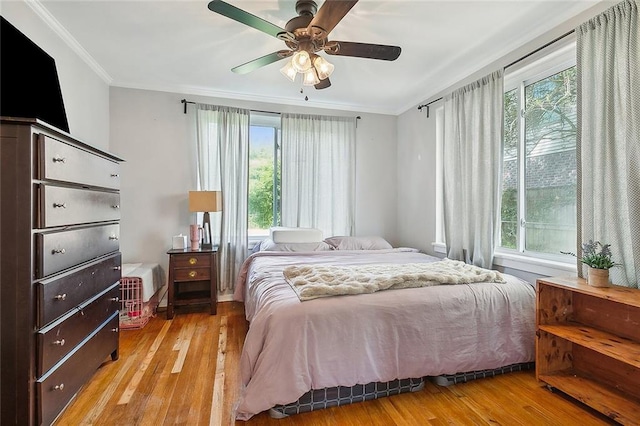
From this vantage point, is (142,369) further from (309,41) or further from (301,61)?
(309,41)

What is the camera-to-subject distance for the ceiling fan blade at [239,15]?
156 cm

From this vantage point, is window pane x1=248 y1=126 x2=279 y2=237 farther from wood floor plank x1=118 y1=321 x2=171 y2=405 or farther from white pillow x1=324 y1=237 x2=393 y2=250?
wood floor plank x1=118 y1=321 x2=171 y2=405

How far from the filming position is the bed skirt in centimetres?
161

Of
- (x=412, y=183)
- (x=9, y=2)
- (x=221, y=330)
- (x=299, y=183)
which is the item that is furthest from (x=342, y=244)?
(x=9, y=2)

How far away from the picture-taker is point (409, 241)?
403cm

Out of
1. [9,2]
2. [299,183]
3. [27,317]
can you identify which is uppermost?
[9,2]

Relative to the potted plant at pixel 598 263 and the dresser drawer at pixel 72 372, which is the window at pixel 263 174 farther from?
the potted plant at pixel 598 263

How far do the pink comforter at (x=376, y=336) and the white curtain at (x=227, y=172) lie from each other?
155cm

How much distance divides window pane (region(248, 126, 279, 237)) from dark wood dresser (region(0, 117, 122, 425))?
205 cm

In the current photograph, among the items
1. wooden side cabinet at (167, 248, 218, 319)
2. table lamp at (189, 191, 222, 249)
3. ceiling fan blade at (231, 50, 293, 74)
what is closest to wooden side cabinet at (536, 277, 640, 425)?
ceiling fan blade at (231, 50, 293, 74)

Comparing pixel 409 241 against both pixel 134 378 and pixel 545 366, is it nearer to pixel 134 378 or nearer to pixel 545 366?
pixel 545 366

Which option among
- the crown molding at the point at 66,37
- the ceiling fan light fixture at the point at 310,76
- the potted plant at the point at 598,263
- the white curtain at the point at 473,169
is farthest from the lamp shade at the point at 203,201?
the potted plant at the point at 598,263

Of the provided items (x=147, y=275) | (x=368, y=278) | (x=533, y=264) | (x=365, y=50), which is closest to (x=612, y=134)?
(x=533, y=264)

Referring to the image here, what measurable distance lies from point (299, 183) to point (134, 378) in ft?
8.44
